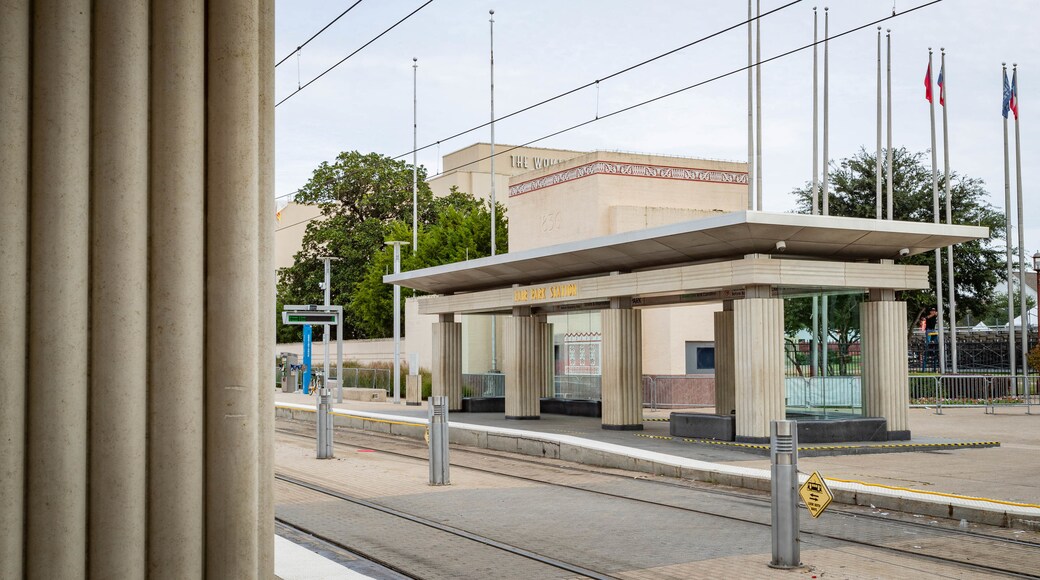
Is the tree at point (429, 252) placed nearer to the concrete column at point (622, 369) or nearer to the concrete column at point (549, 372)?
the concrete column at point (549, 372)

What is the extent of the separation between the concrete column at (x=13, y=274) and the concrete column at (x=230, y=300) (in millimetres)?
779

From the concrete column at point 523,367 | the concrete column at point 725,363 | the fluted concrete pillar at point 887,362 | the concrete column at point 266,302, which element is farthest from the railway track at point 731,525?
the concrete column at point 523,367

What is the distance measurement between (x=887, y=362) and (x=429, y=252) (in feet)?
115

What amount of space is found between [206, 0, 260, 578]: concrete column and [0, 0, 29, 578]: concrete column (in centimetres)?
78

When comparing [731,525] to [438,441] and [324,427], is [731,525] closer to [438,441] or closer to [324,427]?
[438,441]

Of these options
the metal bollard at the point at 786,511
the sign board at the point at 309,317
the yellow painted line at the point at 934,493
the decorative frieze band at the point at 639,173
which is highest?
the decorative frieze band at the point at 639,173

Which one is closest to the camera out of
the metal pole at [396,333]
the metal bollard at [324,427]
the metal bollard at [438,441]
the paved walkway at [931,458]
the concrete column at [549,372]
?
the paved walkway at [931,458]

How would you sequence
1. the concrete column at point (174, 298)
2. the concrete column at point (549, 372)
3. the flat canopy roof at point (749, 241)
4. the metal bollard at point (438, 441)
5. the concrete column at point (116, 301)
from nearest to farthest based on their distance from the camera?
the concrete column at point (116, 301) → the concrete column at point (174, 298) → the metal bollard at point (438, 441) → the flat canopy roof at point (749, 241) → the concrete column at point (549, 372)

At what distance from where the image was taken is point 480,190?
265 ft

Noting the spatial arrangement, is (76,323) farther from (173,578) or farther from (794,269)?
(794,269)

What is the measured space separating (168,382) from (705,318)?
3983 cm

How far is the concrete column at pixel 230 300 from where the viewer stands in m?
4.94

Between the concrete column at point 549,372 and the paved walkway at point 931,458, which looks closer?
the paved walkway at point 931,458

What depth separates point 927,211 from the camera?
50250mm
